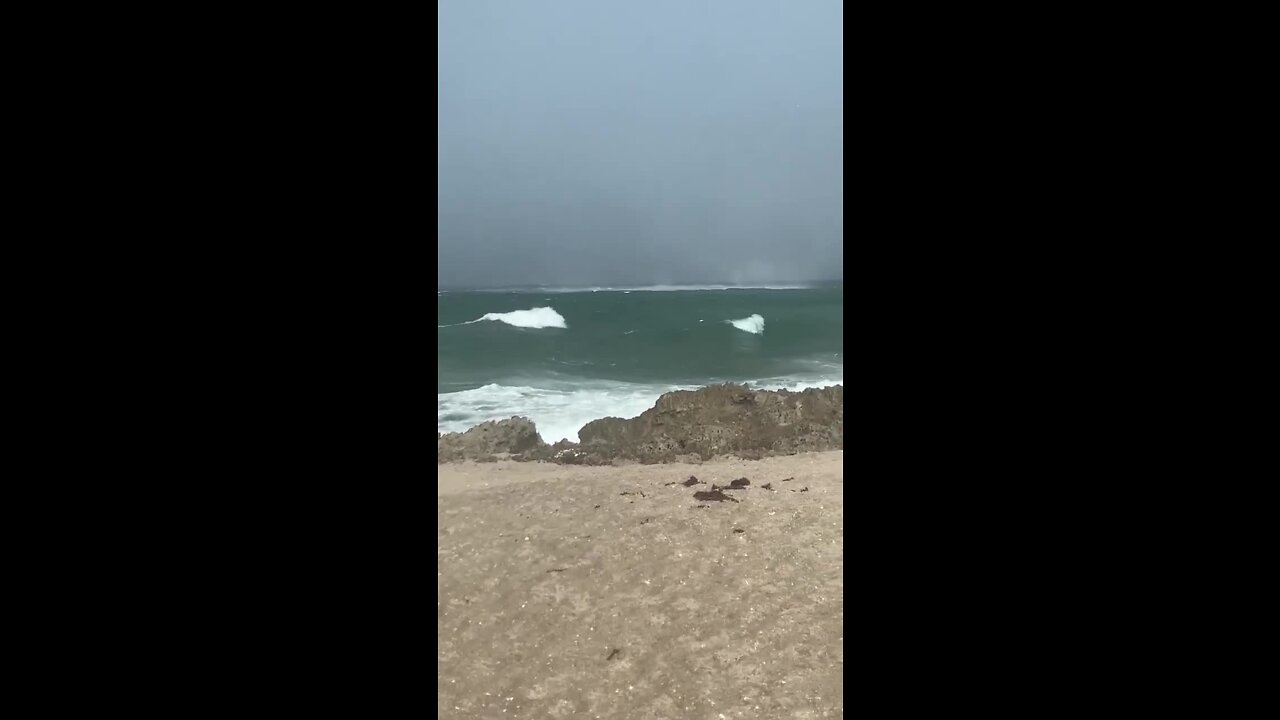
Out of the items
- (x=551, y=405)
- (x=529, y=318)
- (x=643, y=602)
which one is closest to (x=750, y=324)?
(x=529, y=318)

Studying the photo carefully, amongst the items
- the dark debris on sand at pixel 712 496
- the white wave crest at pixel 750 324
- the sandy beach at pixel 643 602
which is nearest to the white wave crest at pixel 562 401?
the dark debris on sand at pixel 712 496

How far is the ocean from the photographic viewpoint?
14.0 metres

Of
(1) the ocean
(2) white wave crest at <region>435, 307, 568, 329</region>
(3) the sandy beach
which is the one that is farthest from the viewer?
(2) white wave crest at <region>435, 307, 568, 329</region>

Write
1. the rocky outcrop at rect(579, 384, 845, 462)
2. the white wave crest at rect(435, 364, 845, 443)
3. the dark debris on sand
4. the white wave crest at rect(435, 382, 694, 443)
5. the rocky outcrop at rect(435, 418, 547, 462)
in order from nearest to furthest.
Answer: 1. the dark debris on sand
2. the rocky outcrop at rect(579, 384, 845, 462)
3. the rocky outcrop at rect(435, 418, 547, 462)
4. the white wave crest at rect(435, 382, 694, 443)
5. the white wave crest at rect(435, 364, 845, 443)

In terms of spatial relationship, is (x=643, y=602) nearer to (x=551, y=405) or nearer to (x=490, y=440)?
(x=490, y=440)

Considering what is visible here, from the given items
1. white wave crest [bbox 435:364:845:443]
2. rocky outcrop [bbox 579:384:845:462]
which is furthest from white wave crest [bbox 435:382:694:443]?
rocky outcrop [bbox 579:384:845:462]

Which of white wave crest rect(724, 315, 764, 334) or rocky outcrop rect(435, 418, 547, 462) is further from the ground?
white wave crest rect(724, 315, 764, 334)

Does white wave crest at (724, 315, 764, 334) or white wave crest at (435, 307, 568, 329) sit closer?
white wave crest at (724, 315, 764, 334)

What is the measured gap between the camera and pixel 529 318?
28.0 meters

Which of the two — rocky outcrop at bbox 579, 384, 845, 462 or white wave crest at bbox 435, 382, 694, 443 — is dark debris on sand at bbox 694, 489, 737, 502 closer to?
rocky outcrop at bbox 579, 384, 845, 462

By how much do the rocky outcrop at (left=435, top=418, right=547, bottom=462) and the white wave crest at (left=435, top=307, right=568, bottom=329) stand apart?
642 inches
